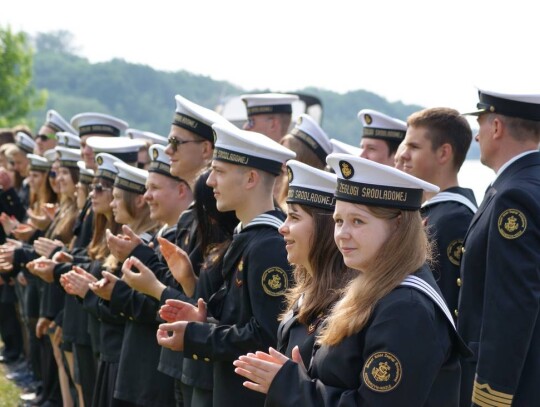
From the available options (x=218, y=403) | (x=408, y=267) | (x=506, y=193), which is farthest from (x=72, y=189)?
(x=408, y=267)

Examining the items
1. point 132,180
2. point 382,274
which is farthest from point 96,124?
point 382,274

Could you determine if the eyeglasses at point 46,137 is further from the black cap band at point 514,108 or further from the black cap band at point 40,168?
the black cap band at point 514,108

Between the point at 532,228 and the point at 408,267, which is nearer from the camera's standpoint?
the point at 408,267

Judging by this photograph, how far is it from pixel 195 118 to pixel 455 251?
2061 millimetres

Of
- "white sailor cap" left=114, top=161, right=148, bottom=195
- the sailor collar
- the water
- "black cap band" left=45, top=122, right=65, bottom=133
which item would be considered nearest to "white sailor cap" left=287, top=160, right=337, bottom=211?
the sailor collar

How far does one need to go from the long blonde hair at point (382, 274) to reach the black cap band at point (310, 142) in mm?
3535

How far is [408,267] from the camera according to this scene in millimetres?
3711

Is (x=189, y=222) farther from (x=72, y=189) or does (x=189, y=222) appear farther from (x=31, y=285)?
(x=31, y=285)

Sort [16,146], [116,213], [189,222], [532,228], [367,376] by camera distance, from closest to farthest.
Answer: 1. [367,376]
2. [532,228]
3. [189,222]
4. [116,213]
5. [16,146]

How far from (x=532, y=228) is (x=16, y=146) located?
9.45 metres

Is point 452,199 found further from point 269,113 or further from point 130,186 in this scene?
point 269,113

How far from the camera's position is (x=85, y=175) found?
8875mm

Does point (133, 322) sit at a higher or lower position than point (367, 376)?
lower

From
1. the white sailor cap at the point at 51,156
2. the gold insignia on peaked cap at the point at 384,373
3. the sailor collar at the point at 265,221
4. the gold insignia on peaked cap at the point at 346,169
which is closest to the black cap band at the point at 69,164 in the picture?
the white sailor cap at the point at 51,156
